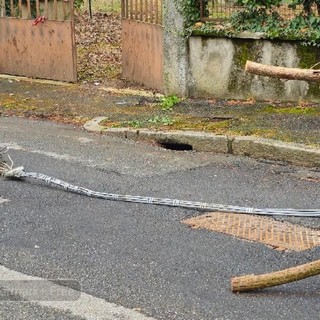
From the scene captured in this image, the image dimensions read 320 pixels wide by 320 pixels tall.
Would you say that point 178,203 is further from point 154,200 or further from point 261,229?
point 261,229

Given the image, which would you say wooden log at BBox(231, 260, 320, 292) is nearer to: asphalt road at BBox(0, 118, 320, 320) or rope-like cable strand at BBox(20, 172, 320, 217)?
asphalt road at BBox(0, 118, 320, 320)

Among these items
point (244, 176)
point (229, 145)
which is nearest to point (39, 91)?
point (229, 145)

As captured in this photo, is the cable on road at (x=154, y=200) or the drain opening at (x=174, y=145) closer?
the cable on road at (x=154, y=200)

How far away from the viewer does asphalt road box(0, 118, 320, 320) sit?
514cm

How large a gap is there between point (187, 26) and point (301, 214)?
5.57m

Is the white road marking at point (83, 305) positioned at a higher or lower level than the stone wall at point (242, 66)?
lower

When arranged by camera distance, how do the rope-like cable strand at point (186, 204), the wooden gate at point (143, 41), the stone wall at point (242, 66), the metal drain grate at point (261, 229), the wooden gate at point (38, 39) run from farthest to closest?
1. the wooden gate at point (38, 39)
2. the wooden gate at point (143, 41)
3. the stone wall at point (242, 66)
4. the rope-like cable strand at point (186, 204)
5. the metal drain grate at point (261, 229)

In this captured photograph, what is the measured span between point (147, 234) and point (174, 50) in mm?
6005

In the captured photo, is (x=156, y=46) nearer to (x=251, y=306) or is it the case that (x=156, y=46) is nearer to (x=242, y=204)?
(x=242, y=204)

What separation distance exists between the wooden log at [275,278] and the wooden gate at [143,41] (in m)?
7.56

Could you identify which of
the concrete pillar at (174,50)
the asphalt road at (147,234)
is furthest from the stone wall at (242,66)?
the asphalt road at (147,234)

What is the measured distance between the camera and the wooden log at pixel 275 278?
5.14 metres

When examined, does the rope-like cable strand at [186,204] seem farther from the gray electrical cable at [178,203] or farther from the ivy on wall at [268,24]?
the ivy on wall at [268,24]

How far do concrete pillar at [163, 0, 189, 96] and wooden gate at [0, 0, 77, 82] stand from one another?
2.19 metres
